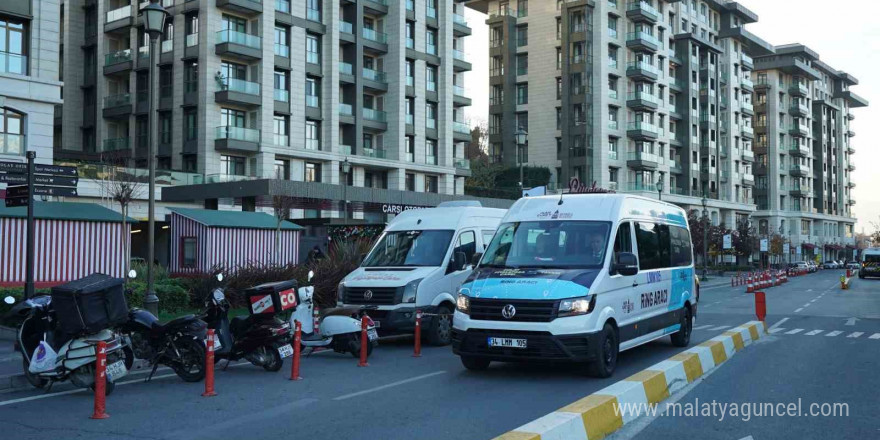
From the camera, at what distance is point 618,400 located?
7.42 meters

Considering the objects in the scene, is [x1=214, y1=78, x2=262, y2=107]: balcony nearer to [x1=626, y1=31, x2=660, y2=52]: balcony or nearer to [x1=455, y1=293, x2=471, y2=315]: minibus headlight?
[x1=455, y1=293, x2=471, y2=315]: minibus headlight

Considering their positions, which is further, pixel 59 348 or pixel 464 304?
pixel 464 304

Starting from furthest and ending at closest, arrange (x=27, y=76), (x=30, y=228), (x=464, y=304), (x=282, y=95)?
(x=282, y=95), (x=27, y=76), (x=30, y=228), (x=464, y=304)

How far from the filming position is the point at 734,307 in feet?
94.0

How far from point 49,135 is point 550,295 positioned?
2372 centimetres

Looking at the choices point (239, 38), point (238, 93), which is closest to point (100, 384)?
point (238, 93)

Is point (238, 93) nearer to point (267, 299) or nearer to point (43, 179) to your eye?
point (43, 179)

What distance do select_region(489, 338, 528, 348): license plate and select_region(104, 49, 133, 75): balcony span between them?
157 feet

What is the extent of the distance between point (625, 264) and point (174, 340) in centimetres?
605

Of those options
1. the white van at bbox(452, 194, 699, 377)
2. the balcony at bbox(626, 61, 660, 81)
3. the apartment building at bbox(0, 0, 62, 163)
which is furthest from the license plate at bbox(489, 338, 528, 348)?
the balcony at bbox(626, 61, 660, 81)

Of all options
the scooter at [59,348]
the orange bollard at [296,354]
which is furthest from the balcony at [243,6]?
the scooter at [59,348]

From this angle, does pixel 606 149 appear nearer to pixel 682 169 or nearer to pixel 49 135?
pixel 682 169

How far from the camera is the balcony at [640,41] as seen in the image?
75375 mm

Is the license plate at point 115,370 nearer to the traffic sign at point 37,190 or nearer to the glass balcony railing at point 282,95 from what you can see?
the traffic sign at point 37,190
